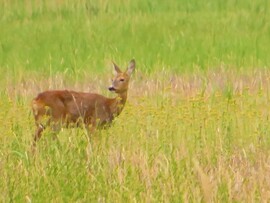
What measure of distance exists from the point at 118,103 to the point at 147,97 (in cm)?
43

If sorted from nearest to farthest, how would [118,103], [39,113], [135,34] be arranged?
1. [39,113]
2. [118,103]
3. [135,34]

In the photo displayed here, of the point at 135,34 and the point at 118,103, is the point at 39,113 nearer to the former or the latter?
the point at 118,103

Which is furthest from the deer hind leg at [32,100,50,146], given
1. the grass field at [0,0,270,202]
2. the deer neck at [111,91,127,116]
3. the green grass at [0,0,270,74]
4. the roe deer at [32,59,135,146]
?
the green grass at [0,0,270,74]

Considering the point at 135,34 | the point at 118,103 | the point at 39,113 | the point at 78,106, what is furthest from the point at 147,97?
the point at 135,34

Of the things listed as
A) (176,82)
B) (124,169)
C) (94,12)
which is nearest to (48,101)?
(176,82)

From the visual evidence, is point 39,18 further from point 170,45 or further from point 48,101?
point 48,101

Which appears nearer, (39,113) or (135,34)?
(39,113)

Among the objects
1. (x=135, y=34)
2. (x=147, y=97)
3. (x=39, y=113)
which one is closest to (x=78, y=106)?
(x=39, y=113)

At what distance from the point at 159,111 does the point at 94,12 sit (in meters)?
8.60

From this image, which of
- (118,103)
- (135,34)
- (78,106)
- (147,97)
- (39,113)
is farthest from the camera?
(135,34)

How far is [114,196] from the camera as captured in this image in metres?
5.92

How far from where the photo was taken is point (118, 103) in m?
9.86

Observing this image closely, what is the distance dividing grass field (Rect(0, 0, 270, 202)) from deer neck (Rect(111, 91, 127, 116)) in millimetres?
73

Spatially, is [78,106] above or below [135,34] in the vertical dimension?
below
